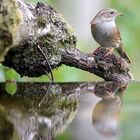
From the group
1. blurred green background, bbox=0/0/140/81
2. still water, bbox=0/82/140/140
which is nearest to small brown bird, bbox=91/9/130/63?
blurred green background, bbox=0/0/140/81

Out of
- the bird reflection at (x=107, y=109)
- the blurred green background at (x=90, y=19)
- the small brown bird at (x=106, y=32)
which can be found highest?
the bird reflection at (x=107, y=109)

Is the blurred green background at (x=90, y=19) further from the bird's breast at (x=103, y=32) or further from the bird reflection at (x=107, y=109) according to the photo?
the bird reflection at (x=107, y=109)

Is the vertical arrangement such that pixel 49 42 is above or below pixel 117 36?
above

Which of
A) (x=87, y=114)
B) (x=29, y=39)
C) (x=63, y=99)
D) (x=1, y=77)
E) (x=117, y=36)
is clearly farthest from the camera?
(x=117, y=36)

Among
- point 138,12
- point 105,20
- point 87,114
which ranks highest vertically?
point 87,114

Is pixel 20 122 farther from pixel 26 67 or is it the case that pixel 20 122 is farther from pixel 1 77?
pixel 1 77

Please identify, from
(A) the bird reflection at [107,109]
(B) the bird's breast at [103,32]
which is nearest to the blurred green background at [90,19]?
(B) the bird's breast at [103,32]

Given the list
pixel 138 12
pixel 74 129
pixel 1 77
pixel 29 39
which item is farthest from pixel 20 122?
pixel 138 12

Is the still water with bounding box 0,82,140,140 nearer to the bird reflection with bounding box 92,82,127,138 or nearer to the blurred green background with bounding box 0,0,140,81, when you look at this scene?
the bird reflection with bounding box 92,82,127,138
